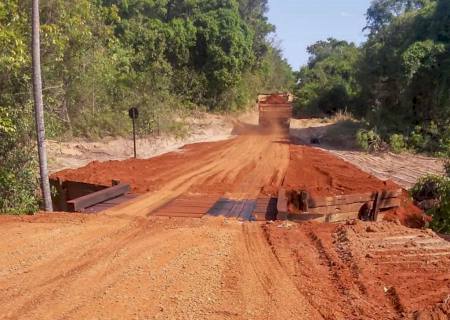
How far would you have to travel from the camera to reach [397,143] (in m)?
19.5

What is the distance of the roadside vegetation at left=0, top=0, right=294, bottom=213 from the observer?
10.7m

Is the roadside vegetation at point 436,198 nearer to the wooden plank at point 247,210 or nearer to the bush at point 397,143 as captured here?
the wooden plank at point 247,210

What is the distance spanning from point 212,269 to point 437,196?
7.66 meters

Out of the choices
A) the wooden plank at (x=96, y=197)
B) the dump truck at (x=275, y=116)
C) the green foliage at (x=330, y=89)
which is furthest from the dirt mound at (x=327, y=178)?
the green foliage at (x=330, y=89)

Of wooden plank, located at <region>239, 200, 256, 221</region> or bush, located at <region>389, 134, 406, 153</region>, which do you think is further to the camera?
bush, located at <region>389, 134, 406, 153</region>

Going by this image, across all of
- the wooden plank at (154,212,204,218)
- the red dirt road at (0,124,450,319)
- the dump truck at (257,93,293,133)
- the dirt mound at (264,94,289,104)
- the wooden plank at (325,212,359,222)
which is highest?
the dirt mound at (264,94,289,104)

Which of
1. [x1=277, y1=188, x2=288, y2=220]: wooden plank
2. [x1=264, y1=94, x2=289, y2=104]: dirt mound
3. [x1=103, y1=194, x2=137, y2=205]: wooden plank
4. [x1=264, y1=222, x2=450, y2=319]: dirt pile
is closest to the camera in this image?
[x1=264, y1=222, x2=450, y2=319]: dirt pile

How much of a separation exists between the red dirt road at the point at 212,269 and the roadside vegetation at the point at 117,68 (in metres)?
3.22

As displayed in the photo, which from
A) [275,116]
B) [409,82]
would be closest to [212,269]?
[409,82]

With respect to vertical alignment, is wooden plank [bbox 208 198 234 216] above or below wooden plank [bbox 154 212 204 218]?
below

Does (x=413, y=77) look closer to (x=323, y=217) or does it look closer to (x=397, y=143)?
(x=397, y=143)

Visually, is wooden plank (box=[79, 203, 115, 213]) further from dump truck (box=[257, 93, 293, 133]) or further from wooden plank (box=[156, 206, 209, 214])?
dump truck (box=[257, 93, 293, 133])

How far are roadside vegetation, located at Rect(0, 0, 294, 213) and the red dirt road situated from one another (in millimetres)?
3223

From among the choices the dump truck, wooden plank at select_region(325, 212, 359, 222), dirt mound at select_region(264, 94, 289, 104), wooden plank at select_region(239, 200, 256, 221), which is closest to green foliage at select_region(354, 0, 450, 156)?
the dump truck
